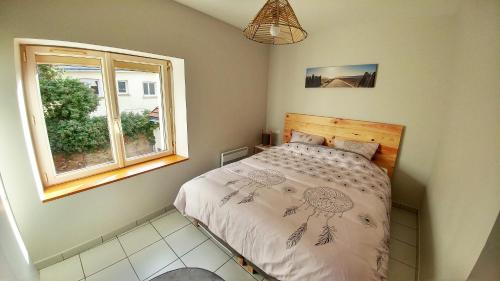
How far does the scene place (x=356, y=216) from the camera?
4.47 feet

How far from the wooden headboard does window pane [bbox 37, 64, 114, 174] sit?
103 inches

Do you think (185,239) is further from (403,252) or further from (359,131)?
(359,131)

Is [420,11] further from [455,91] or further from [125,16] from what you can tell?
[125,16]

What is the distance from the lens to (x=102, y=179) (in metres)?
1.86

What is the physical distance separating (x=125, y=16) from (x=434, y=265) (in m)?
3.09

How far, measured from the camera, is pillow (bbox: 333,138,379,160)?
2.44 metres

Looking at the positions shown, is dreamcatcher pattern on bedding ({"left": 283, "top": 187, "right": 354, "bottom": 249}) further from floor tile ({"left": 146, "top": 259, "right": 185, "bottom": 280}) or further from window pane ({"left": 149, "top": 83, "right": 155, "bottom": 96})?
window pane ({"left": 149, "top": 83, "right": 155, "bottom": 96})

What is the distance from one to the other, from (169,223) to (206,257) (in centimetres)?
68

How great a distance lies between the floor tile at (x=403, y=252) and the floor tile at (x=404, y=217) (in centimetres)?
43

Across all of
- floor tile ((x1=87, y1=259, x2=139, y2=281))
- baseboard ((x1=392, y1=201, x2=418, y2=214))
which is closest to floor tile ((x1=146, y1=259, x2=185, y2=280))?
floor tile ((x1=87, y1=259, x2=139, y2=281))

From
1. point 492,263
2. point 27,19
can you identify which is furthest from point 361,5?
point 27,19

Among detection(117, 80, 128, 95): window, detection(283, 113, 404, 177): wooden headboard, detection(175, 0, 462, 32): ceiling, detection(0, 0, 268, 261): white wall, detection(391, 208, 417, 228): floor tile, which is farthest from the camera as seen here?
detection(283, 113, 404, 177): wooden headboard

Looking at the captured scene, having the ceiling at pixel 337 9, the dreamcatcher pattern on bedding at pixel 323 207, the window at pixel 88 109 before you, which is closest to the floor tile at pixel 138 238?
the window at pixel 88 109

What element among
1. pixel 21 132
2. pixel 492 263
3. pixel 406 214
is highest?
pixel 21 132
